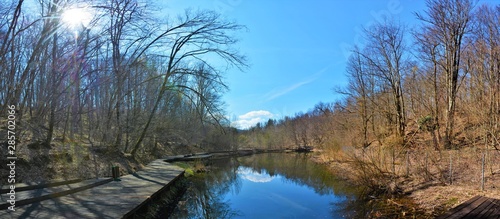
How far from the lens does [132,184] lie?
9.45m

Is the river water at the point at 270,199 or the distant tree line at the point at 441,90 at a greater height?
the distant tree line at the point at 441,90

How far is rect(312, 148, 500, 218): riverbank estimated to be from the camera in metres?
8.69

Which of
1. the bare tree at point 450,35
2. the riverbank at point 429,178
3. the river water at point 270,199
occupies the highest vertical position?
the bare tree at point 450,35

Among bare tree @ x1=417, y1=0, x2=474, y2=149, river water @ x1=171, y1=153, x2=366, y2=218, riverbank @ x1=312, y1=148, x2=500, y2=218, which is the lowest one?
river water @ x1=171, y1=153, x2=366, y2=218

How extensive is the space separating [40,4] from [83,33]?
173 cm

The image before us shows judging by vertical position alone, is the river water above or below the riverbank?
below

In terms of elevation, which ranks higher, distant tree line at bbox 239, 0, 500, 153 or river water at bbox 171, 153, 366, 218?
distant tree line at bbox 239, 0, 500, 153

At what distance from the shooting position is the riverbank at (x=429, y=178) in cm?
869

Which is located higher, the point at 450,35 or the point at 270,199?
the point at 450,35

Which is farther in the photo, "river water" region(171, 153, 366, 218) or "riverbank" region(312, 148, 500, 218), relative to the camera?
"river water" region(171, 153, 366, 218)

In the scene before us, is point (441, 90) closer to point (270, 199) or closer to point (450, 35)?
point (450, 35)

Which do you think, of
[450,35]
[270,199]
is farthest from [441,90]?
[270,199]

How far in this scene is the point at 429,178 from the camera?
1105cm

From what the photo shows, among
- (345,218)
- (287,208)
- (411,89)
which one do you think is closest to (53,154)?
(287,208)
